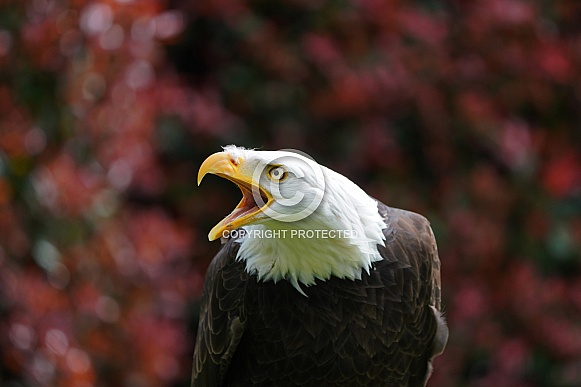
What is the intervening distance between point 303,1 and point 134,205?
1481mm

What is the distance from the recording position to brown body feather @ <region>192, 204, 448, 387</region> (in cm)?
280

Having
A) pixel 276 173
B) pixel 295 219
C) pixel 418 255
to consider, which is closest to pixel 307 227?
pixel 295 219

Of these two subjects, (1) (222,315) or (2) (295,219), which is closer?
(2) (295,219)

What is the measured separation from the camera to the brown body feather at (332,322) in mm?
2799

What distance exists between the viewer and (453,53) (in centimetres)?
536

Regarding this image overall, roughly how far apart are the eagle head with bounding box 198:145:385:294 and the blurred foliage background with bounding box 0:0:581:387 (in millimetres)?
1661

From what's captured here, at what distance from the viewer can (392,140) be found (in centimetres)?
522

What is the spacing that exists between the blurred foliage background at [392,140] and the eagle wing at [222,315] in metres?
1.25

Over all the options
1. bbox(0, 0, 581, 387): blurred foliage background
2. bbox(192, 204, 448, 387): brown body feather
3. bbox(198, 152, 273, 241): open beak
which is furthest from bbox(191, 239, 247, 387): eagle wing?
bbox(0, 0, 581, 387): blurred foliage background

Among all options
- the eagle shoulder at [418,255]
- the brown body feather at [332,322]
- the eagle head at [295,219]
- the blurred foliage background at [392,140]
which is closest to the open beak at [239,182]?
the eagle head at [295,219]

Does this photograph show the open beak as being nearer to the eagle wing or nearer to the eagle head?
the eagle head

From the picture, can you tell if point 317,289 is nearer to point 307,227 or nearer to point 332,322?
point 332,322

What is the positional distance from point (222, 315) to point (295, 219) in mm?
549

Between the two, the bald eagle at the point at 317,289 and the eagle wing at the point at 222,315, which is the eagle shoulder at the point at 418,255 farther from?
the eagle wing at the point at 222,315
